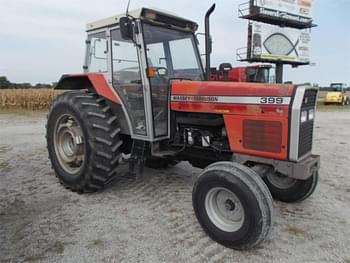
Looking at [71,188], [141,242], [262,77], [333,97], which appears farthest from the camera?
[333,97]

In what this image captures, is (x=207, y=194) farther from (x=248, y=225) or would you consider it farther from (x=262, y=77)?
(x=262, y=77)

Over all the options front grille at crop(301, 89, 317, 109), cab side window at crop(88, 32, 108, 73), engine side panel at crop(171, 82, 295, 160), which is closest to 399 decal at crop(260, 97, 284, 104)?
engine side panel at crop(171, 82, 295, 160)

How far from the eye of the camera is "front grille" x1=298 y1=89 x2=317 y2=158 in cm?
289

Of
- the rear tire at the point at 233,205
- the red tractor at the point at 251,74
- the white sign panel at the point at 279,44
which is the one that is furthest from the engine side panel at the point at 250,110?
the white sign panel at the point at 279,44

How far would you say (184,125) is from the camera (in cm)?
377

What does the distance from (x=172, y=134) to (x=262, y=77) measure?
44.6ft

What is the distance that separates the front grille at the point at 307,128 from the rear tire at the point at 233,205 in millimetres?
599

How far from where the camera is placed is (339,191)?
4.25 m

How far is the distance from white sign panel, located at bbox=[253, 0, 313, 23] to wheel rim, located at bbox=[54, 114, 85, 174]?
895 inches

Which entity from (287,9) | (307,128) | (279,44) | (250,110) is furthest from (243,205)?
(287,9)

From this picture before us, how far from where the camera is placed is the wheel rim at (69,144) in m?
4.12

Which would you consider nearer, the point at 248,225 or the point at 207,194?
the point at 248,225

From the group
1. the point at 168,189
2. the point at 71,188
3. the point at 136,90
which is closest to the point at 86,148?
the point at 71,188

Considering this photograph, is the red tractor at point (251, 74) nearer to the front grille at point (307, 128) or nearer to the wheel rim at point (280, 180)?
the wheel rim at point (280, 180)
